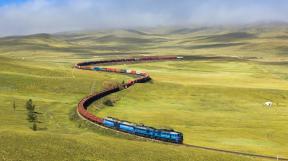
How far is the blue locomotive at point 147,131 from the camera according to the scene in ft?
233

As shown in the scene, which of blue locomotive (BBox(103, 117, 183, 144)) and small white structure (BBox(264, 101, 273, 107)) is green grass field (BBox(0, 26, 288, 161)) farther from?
blue locomotive (BBox(103, 117, 183, 144))

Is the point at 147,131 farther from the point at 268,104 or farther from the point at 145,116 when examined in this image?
the point at 268,104

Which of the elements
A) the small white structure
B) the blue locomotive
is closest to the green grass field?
the small white structure

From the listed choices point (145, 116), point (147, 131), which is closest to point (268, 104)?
point (145, 116)

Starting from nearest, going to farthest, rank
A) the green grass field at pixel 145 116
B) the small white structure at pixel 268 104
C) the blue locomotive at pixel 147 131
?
the green grass field at pixel 145 116, the blue locomotive at pixel 147 131, the small white structure at pixel 268 104

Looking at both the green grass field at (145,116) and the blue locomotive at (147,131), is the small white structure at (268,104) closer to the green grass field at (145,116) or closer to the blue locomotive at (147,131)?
the green grass field at (145,116)

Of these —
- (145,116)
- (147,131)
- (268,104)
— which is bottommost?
(145,116)

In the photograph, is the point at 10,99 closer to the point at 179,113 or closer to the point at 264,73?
the point at 179,113

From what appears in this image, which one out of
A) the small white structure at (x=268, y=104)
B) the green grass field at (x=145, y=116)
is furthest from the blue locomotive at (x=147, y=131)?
the small white structure at (x=268, y=104)

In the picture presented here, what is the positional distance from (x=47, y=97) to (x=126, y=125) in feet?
132

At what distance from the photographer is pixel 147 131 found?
74.2 metres

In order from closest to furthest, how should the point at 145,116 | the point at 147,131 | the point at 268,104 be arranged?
the point at 147,131, the point at 145,116, the point at 268,104

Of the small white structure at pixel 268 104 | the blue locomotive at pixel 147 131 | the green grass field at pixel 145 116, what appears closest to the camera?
the green grass field at pixel 145 116

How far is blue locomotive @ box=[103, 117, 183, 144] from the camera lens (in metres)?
70.9
